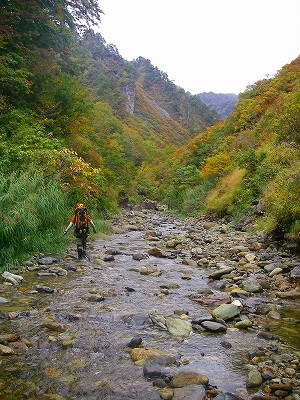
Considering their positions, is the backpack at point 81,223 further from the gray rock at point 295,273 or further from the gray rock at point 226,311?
the gray rock at point 295,273

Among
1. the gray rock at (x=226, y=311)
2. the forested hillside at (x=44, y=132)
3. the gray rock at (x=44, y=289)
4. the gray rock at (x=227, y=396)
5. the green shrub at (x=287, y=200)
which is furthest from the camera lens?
the forested hillside at (x=44, y=132)

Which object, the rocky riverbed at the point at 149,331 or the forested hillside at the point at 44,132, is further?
the forested hillside at the point at 44,132

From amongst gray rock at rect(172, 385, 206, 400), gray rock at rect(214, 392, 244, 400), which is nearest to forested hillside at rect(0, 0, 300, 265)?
gray rock at rect(172, 385, 206, 400)

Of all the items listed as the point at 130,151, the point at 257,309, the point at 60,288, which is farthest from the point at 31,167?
the point at 130,151

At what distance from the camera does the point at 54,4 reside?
17906mm

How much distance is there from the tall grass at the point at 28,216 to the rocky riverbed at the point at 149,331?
0.55m

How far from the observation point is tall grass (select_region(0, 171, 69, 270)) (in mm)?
7712

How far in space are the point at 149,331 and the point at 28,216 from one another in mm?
4589

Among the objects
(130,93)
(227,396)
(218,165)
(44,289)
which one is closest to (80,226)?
(44,289)

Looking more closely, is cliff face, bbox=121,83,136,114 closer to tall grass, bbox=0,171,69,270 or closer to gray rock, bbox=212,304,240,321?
tall grass, bbox=0,171,69,270

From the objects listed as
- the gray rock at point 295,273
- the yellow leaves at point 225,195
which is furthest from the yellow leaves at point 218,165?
the gray rock at point 295,273

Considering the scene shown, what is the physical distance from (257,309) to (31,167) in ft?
25.1

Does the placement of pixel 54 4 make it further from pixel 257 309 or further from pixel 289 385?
pixel 289 385

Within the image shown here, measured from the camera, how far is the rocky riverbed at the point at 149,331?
3.41m
